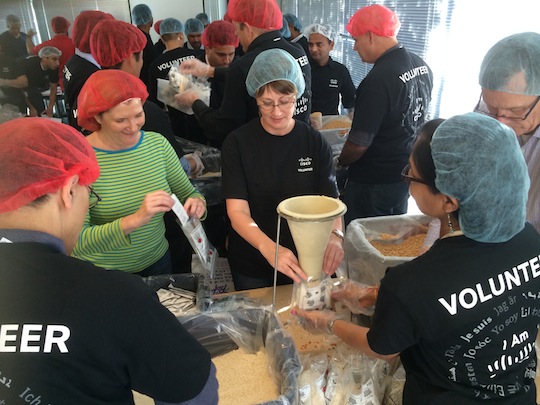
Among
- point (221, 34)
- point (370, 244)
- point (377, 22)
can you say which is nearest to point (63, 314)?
point (370, 244)

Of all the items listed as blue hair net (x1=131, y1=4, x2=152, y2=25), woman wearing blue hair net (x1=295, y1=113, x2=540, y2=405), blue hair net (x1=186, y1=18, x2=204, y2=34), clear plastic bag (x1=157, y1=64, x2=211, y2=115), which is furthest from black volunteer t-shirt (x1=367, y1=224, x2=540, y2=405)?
blue hair net (x1=131, y1=4, x2=152, y2=25)

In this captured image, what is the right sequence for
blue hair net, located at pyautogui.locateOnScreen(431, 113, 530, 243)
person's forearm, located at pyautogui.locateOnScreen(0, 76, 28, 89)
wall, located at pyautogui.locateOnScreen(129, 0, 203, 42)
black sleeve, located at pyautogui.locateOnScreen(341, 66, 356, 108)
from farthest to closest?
wall, located at pyautogui.locateOnScreen(129, 0, 203, 42) < person's forearm, located at pyautogui.locateOnScreen(0, 76, 28, 89) < black sleeve, located at pyautogui.locateOnScreen(341, 66, 356, 108) < blue hair net, located at pyautogui.locateOnScreen(431, 113, 530, 243)

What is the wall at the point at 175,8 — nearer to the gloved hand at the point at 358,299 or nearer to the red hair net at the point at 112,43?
the red hair net at the point at 112,43

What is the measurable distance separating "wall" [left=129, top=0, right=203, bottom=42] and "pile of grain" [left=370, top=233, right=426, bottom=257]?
7182 millimetres

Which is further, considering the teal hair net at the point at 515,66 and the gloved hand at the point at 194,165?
the gloved hand at the point at 194,165

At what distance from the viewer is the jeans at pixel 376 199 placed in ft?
7.79

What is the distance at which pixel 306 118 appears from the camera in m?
2.27

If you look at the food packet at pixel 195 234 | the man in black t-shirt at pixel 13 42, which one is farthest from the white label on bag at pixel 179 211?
the man in black t-shirt at pixel 13 42

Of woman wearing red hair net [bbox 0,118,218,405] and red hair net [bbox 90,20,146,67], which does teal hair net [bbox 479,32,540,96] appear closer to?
woman wearing red hair net [bbox 0,118,218,405]

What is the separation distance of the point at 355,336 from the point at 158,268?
0.93m

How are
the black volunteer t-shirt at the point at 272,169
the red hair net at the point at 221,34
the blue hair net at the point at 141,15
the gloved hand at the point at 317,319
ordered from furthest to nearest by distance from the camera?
the blue hair net at the point at 141,15, the red hair net at the point at 221,34, the black volunteer t-shirt at the point at 272,169, the gloved hand at the point at 317,319

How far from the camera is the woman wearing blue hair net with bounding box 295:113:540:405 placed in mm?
881

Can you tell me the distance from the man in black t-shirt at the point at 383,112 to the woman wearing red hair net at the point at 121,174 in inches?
40.5

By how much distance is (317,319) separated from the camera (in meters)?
1.19
